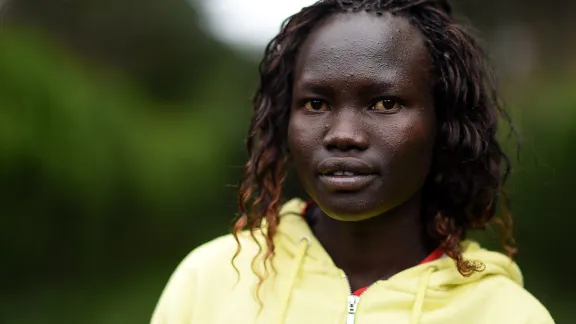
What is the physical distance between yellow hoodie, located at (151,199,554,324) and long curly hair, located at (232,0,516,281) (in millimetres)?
56

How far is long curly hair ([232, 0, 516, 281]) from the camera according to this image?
7.99 ft

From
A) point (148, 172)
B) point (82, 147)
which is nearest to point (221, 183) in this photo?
point (148, 172)

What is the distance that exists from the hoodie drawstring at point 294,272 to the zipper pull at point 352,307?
0.64 feet

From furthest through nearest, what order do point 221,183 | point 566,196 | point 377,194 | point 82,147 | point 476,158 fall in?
point 221,183 → point 82,147 → point 566,196 → point 476,158 → point 377,194

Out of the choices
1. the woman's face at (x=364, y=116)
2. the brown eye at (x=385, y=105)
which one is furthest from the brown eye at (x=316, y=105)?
the brown eye at (x=385, y=105)

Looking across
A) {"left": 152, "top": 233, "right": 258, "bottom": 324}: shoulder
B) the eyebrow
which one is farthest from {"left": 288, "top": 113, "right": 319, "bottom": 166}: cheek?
{"left": 152, "top": 233, "right": 258, "bottom": 324}: shoulder

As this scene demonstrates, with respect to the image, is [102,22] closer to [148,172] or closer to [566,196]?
[148,172]

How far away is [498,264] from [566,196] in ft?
5.70

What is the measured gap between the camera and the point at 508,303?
2.29 meters

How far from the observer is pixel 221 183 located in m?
4.74

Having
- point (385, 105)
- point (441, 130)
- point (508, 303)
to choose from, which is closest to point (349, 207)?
point (385, 105)

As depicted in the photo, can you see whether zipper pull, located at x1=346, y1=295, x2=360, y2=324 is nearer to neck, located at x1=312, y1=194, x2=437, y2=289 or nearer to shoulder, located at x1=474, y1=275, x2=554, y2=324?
neck, located at x1=312, y1=194, x2=437, y2=289

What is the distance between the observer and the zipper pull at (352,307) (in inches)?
90.0

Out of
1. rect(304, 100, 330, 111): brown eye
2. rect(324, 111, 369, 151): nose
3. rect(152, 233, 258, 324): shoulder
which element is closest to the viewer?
rect(324, 111, 369, 151): nose
